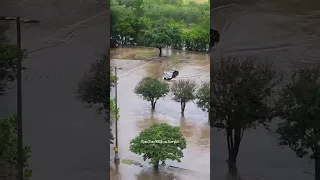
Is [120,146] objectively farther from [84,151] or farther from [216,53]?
[216,53]

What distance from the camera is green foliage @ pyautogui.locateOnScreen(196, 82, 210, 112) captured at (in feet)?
22.9

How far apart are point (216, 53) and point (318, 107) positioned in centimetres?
159

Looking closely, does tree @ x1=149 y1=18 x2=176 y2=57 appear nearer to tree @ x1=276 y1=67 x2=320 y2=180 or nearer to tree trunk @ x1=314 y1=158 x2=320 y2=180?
tree @ x1=276 y1=67 x2=320 y2=180

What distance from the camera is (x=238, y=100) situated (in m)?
7.01

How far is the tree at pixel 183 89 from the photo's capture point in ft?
22.9

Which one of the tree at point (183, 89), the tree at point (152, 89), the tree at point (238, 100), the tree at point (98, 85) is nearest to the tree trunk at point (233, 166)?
the tree at point (238, 100)

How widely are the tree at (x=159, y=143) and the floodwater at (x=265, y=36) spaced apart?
0.48 meters

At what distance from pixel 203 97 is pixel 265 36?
117 cm

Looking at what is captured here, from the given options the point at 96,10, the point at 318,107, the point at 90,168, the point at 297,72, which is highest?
the point at 96,10

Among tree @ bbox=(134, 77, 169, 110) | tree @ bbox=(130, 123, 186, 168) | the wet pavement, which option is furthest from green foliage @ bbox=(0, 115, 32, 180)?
tree @ bbox=(134, 77, 169, 110)

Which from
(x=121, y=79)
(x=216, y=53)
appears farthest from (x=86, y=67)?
(x=216, y=53)

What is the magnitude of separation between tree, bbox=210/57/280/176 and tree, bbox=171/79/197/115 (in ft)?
0.86

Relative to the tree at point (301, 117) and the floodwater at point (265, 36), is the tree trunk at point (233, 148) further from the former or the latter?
the tree at point (301, 117)

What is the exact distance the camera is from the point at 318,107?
22.9 ft
